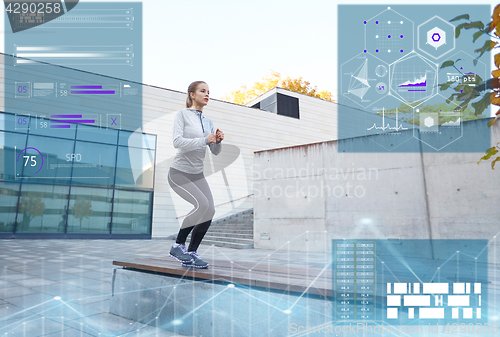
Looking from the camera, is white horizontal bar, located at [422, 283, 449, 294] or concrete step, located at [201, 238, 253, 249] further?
concrete step, located at [201, 238, 253, 249]

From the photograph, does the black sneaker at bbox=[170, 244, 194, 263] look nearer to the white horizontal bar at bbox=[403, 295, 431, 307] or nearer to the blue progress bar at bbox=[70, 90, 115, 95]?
the white horizontal bar at bbox=[403, 295, 431, 307]

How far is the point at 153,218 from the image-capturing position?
15.4 metres

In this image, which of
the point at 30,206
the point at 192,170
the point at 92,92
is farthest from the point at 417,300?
the point at 92,92

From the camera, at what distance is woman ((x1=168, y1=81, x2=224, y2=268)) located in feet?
10.4

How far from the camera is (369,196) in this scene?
811 cm

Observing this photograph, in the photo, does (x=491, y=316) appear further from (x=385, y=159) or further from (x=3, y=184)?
(x=3, y=184)

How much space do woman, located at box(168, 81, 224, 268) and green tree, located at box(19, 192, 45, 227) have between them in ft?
41.5

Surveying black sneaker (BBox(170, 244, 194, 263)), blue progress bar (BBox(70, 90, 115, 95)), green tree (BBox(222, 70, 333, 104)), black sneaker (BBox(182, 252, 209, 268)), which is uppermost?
green tree (BBox(222, 70, 333, 104))

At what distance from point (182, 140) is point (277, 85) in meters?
24.5

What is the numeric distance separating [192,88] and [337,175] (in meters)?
6.08
